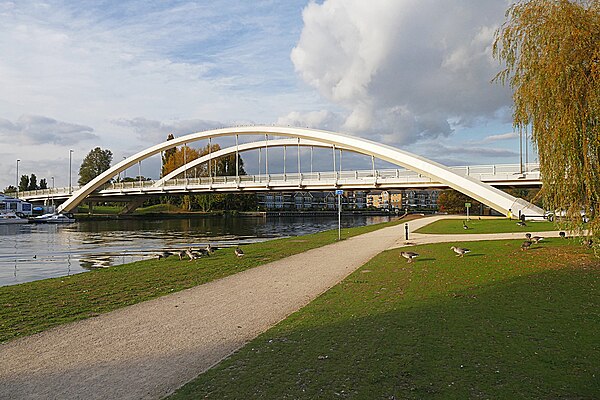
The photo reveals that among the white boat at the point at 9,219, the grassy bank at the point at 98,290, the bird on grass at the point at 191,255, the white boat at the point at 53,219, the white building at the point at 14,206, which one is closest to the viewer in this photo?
the grassy bank at the point at 98,290

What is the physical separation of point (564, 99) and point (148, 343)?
9.42m

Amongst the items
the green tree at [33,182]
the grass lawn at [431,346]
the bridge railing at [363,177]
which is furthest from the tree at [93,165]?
the grass lawn at [431,346]

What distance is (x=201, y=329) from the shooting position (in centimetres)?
769

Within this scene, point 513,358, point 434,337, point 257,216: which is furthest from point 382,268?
point 257,216

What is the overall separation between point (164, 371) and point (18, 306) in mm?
5673

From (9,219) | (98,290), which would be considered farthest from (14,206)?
(98,290)

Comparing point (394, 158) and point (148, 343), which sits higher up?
point (394, 158)

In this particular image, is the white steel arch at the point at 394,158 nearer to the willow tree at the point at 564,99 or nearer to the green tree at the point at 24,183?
the willow tree at the point at 564,99

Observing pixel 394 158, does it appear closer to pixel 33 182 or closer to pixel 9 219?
pixel 9 219

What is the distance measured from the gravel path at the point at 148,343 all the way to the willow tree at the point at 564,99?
5700 millimetres

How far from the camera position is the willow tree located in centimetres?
1019

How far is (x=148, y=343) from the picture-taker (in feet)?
22.7

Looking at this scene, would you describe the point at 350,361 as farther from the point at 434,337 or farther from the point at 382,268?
the point at 382,268

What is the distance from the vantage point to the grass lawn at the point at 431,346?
197 inches
